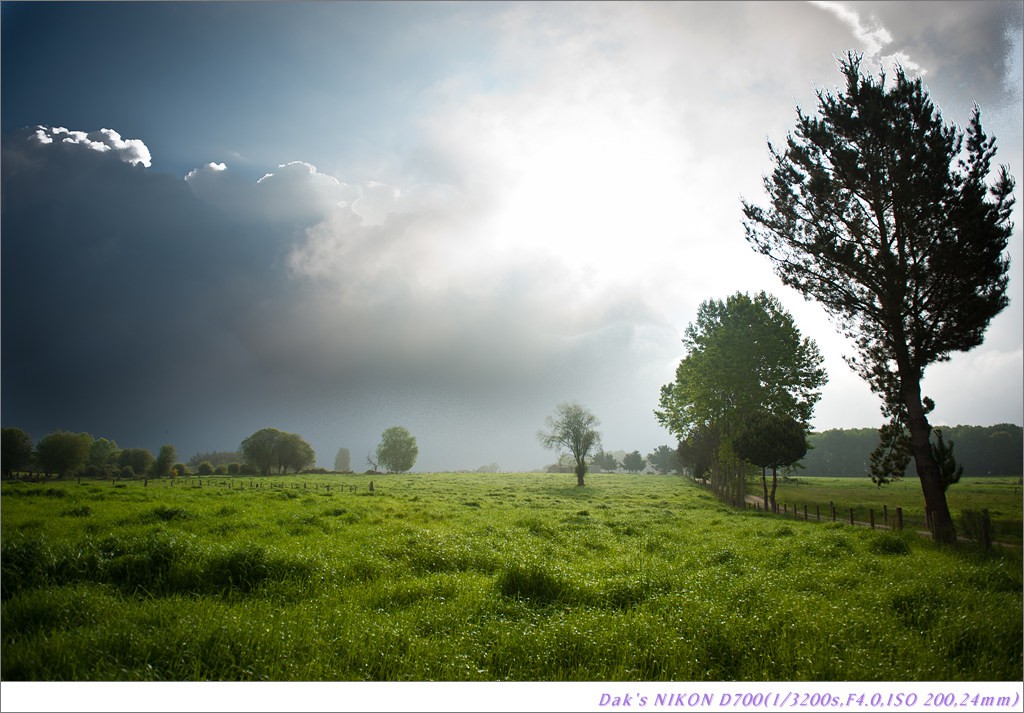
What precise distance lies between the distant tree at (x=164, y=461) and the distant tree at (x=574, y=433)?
148ft

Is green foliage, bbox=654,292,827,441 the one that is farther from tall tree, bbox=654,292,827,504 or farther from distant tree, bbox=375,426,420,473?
distant tree, bbox=375,426,420,473

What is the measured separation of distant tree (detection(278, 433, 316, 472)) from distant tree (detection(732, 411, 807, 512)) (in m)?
52.6

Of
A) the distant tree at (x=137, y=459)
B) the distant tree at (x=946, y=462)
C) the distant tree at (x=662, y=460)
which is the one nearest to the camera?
the distant tree at (x=946, y=462)

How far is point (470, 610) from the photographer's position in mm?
6652

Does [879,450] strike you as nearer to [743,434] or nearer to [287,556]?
[743,434]

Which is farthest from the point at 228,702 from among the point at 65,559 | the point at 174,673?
the point at 65,559

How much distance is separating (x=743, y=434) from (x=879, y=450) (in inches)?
495

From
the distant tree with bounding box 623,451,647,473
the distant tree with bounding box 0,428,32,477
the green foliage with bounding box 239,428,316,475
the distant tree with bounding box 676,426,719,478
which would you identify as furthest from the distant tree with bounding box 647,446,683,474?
the distant tree with bounding box 0,428,32,477

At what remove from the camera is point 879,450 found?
17.9 metres

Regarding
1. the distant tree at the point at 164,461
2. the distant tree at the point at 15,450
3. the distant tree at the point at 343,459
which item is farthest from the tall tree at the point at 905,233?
the distant tree at the point at 343,459

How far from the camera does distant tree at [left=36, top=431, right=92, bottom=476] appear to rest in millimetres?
15864

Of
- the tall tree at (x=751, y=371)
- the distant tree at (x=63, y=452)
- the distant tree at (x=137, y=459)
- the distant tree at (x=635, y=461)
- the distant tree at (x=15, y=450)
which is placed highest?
the tall tree at (x=751, y=371)

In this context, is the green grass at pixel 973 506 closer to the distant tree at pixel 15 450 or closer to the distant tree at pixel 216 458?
the distant tree at pixel 15 450

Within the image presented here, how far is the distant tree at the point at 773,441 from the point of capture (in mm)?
28859
